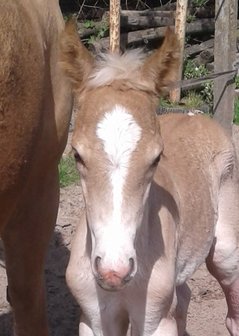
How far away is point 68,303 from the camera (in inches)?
189

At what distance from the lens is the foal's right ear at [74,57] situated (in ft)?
9.32

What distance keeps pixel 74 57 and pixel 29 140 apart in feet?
1.49

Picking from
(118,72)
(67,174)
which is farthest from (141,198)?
(67,174)

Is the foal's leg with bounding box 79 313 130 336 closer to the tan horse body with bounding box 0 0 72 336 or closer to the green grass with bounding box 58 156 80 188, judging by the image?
the tan horse body with bounding box 0 0 72 336

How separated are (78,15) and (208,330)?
17.8 feet

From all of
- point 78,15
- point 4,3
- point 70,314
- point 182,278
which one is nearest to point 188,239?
point 182,278

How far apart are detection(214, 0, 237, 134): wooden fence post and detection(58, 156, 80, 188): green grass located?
1327 millimetres

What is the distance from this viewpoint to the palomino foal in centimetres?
259

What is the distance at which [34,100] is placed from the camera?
319 centimetres

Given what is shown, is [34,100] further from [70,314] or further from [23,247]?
[70,314]

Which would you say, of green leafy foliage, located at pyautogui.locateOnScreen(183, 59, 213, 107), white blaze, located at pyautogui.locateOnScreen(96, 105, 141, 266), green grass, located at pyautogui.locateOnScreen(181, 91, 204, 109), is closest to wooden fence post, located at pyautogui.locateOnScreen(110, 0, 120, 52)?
green grass, located at pyautogui.locateOnScreen(181, 91, 204, 109)

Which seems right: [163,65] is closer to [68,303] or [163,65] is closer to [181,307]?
[181,307]

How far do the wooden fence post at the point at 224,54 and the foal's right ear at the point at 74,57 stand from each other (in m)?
4.15

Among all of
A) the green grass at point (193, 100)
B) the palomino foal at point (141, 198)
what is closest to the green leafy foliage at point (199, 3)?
the green grass at point (193, 100)
